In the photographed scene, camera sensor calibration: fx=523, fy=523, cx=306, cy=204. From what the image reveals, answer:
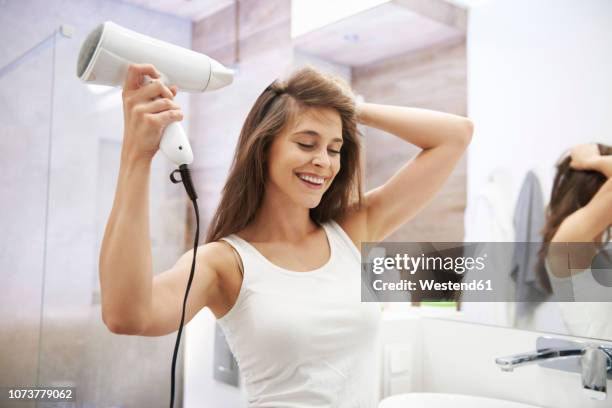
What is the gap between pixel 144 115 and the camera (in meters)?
0.73

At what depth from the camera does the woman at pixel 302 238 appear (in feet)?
3.03

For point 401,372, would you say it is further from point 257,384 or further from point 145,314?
point 145,314

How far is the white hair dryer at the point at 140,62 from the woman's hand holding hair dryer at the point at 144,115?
0.03 metres

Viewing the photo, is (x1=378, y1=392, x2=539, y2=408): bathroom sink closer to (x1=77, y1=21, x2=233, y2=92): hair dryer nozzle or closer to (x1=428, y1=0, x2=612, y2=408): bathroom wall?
(x1=428, y1=0, x2=612, y2=408): bathroom wall

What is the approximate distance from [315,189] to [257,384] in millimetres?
382

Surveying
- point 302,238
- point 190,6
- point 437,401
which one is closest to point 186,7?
point 190,6

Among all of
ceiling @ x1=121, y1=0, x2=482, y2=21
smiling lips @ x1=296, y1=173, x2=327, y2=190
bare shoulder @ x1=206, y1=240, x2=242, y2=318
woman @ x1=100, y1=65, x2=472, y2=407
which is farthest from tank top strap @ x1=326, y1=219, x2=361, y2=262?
ceiling @ x1=121, y1=0, x2=482, y2=21

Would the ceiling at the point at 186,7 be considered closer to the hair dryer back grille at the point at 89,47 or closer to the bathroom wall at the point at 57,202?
the bathroom wall at the point at 57,202

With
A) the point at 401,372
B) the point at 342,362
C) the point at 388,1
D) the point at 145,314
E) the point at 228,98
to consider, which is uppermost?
the point at 388,1

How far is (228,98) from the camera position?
156 cm

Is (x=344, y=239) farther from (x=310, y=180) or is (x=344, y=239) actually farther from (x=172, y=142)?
(x=172, y=142)

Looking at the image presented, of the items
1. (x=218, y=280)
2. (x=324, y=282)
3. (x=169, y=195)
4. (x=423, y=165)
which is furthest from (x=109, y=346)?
(x=423, y=165)

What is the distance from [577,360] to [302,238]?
628 millimetres

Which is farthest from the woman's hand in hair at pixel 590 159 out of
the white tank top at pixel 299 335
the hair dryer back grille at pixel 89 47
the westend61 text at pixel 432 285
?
the hair dryer back grille at pixel 89 47
